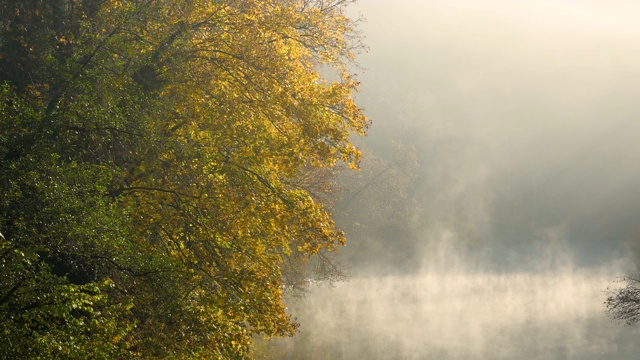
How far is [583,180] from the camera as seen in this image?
91312mm

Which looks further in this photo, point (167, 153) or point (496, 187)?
point (496, 187)

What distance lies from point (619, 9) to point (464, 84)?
53385mm

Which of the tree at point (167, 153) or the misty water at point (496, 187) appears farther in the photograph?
the misty water at point (496, 187)

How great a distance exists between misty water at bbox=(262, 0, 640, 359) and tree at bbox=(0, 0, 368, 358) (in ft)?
56.3

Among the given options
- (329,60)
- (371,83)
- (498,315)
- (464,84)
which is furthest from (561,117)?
(329,60)

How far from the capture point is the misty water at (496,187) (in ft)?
129

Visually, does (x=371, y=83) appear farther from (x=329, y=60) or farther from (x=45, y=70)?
(x=45, y=70)

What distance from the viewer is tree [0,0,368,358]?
10.7 m

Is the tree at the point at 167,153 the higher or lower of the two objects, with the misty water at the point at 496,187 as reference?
lower

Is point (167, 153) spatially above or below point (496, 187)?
below

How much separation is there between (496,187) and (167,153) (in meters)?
78.1

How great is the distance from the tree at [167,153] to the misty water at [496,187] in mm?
17150

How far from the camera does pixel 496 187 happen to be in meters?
87.9

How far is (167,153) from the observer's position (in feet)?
44.9
